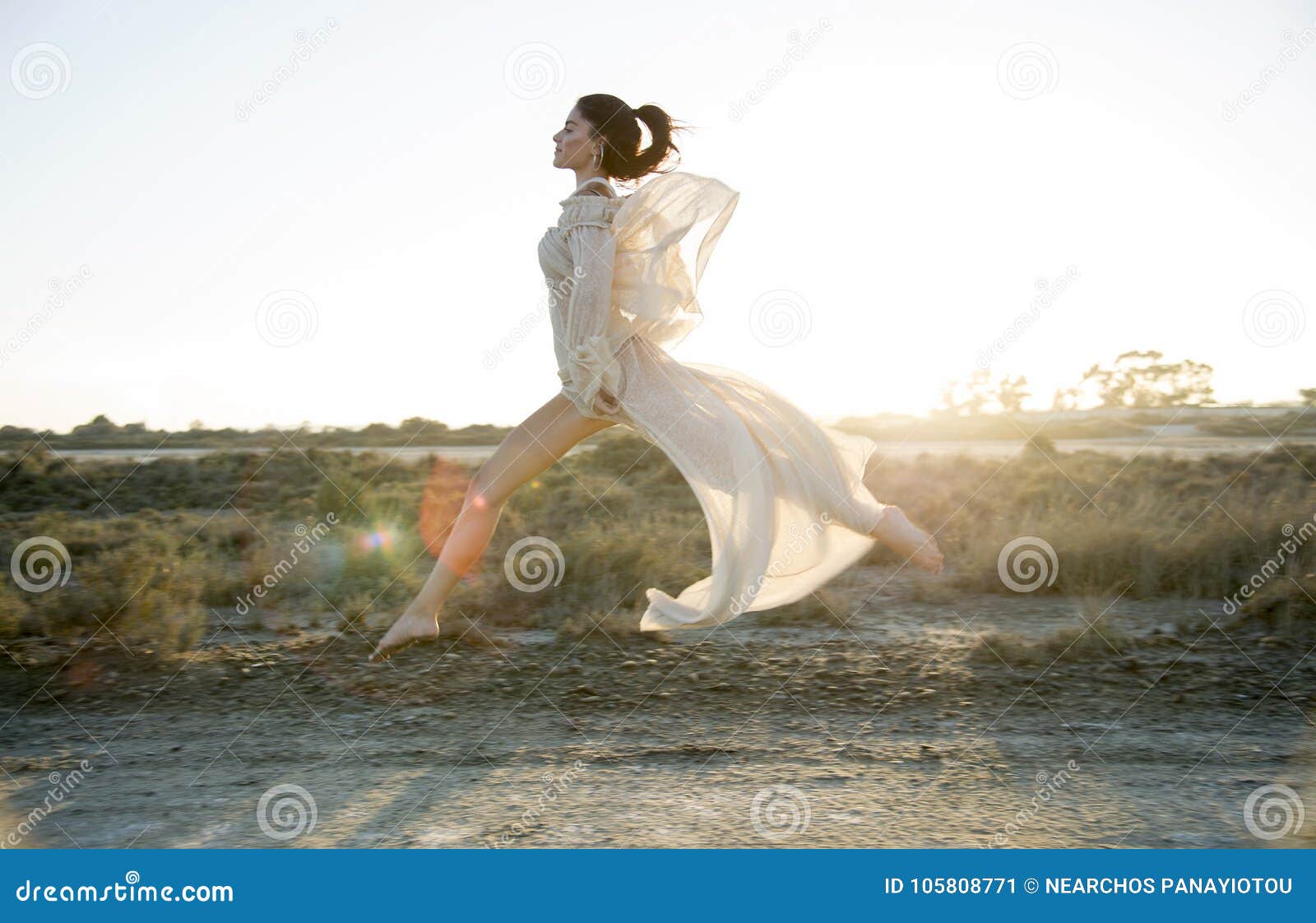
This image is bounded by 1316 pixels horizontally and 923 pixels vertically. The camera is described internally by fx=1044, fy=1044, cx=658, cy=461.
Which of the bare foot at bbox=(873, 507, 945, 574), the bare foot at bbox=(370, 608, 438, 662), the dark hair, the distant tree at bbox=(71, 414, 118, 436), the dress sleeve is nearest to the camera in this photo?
the dress sleeve

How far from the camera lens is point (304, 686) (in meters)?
4.91

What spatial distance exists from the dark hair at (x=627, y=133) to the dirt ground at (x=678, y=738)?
2348 mm

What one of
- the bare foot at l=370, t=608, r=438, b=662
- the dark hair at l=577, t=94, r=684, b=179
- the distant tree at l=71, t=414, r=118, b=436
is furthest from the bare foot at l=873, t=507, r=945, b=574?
the distant tree at l=71, t=414, r=118, b=436

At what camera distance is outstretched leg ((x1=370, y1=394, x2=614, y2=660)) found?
4.44 meters

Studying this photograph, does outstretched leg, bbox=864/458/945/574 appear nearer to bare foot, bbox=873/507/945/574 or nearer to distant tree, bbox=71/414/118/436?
bare foot, bbox=873/507/945/574

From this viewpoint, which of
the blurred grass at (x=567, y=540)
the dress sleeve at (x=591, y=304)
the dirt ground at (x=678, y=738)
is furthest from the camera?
the blurred grass at (x=567, y=540)

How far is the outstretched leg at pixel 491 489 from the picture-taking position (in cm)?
444

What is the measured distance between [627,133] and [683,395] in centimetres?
116

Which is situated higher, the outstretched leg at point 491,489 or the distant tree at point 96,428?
the distant tree at point 96,428

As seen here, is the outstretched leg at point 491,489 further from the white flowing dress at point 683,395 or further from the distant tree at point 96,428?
the distant tree at point 96,428

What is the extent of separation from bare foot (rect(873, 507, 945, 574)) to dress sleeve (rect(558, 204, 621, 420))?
1.27 meters

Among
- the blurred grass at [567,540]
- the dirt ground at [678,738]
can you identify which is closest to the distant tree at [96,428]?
the blurred grass at [567,540]

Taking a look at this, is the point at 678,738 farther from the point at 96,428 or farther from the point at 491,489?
the point at 96,428

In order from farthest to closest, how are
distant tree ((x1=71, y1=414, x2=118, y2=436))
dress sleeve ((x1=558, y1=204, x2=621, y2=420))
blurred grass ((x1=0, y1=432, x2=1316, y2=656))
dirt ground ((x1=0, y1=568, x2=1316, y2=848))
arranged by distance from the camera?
distant tree ((x1=71, y1=414, x2=118, y2=436))
blurred grass ((x1=0, y1=432, x2=1316, y2=656))
dress sleeve ((x1=558, y1=204, x2=621, y2=420))
dirt ground ((x1=0, y1=568, x2=1316, y2=848))
